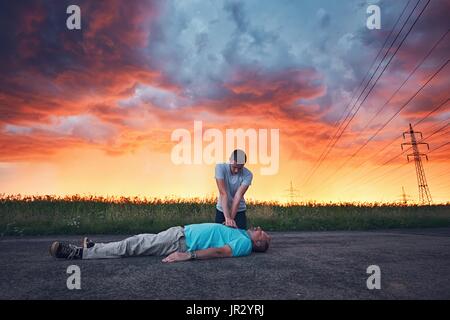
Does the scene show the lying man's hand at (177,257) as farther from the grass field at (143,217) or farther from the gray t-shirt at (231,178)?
the grass field at (143,217)

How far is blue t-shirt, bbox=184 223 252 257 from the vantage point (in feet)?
17.5

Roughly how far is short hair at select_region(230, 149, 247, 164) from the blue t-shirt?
130cm

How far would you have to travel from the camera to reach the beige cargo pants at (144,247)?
214 inches

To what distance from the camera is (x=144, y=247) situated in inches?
216

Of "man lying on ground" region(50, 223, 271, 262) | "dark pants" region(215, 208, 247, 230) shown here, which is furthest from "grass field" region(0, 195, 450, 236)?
"man lying on ground" region(50, 223, 271, 262)

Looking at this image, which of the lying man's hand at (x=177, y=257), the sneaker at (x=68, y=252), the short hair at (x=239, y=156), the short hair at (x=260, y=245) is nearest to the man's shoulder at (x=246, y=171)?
the short hair at (x=239, y=156)

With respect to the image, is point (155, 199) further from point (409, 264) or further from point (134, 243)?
point (409, 264)

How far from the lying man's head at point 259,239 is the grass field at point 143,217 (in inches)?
230

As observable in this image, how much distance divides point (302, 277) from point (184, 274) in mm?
1437

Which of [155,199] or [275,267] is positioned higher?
[155,199]

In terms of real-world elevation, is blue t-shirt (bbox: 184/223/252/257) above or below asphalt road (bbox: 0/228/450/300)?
above

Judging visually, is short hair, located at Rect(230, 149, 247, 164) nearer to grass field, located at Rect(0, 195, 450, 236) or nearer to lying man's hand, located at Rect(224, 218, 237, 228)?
lying man's hand, located at Rect(224, 218, 237, 228)
